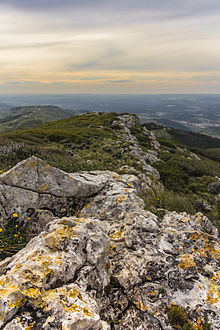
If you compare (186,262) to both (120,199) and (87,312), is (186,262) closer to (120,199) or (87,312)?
(87,312)

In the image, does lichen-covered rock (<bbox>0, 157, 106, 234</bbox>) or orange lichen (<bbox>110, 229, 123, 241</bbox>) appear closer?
orange lichen (<bbox>110, 229, 123, 241</bbox>)

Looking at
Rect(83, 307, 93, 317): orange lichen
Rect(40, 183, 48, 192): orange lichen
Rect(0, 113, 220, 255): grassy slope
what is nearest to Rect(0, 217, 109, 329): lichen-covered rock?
Rect(83, 307, 93, 317): orange lichen

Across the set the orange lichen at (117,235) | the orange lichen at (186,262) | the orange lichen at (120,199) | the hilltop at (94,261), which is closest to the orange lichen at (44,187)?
the hilltop at (94,261)

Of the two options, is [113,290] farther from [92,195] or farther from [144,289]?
[92,195]

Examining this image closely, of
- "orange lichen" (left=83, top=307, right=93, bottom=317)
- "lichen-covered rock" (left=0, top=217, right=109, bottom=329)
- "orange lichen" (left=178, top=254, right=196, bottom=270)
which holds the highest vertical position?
"lichen-covered rock" (left=0, top=217, right=109, bottom=329)

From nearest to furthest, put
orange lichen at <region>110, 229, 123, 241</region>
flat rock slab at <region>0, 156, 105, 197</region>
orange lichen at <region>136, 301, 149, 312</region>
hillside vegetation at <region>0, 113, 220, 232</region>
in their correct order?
orange lichen at <region>136, 301, 149, 312</region>
orange lichen at <region>110, 229, 123, 241</region>
flat rock slab at <region>0, 156, 105, 197</region>
hillside vegetation at <region>0, 113, 220, 232</region>

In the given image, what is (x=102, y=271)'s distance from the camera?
4.12m

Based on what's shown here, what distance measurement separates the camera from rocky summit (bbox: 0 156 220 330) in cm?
301

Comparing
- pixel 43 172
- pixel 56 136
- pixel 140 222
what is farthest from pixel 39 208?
pixel 56 136

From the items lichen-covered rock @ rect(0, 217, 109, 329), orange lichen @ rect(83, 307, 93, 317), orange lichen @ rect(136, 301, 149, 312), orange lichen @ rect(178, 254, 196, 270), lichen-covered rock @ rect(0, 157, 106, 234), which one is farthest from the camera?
lichen-covered rock @ rect(0, 157, 106, 234)

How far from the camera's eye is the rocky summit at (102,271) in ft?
9.88

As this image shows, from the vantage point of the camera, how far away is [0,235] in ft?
16.9

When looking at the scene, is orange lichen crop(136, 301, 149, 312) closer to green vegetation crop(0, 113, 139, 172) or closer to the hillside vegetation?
the hillside vegetation

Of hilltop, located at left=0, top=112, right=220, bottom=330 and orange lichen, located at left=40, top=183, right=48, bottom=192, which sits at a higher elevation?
orange lichen, located at left=40, top=183, right=48, bottom=192
